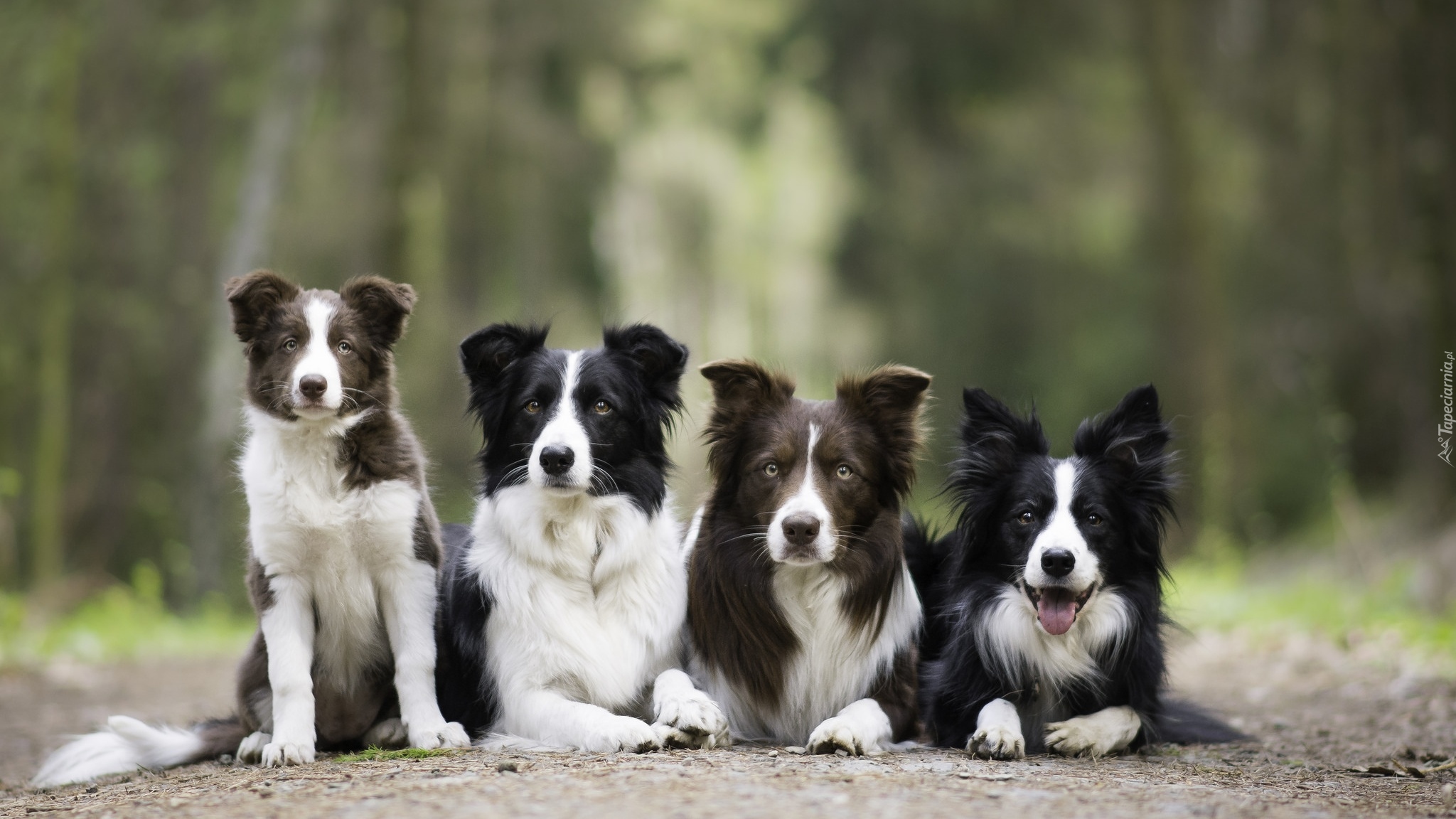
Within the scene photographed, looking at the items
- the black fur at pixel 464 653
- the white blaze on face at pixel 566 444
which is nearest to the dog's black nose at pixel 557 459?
the white blaze on face at pixel 566 444

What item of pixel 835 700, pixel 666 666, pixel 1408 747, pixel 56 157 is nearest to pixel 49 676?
pixel 56 157

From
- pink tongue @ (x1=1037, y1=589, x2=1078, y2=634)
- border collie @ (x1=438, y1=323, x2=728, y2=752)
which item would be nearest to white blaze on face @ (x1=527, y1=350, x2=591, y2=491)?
border collie @ (x1=438, y1=323, x2=728, y2=752)

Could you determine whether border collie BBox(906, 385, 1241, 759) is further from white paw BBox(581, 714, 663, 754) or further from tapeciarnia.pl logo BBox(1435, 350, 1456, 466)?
tapeciarnia.pl logo BBox(1435, 350, 1456, 466)

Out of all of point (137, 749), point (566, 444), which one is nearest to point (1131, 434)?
point (566, 444)

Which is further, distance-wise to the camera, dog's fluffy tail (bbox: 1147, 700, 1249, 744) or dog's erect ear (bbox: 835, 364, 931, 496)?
dog's fluffy tail (bbox: 1147, 700, 1249, 744)

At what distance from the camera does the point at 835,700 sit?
5.35 metres

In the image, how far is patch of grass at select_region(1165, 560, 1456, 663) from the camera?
8758mm

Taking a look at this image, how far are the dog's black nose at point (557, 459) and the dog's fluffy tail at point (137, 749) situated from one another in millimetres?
1954

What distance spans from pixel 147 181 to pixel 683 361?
40.2 feet

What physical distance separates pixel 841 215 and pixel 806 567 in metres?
16.5

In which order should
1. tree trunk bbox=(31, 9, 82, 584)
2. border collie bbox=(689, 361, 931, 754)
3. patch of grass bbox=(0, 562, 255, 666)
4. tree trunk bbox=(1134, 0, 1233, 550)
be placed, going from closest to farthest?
border collie bbox=(689, 361, 931, 754) → patch of grass bbox=(0, 562, 255, 666) → tree trunk bbox=(31, 9, 82, 584) → tree trunk bbox=(1134, 0, 1233, 550)

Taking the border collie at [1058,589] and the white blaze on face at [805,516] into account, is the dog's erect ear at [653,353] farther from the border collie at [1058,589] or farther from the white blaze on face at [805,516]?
the border collie at [1058,589]

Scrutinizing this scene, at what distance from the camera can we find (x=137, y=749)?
220 inches

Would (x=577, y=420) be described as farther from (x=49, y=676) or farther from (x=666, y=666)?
(x=49, y=676)
